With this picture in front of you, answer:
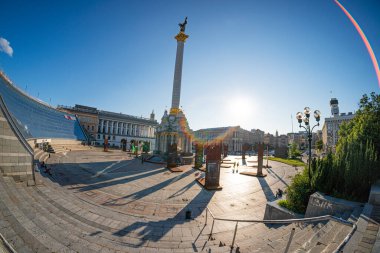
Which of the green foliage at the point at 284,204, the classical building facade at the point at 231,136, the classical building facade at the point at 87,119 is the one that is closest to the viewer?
the green foliage at the point at 284,204

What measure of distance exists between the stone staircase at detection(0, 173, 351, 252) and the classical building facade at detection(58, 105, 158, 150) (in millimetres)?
58780

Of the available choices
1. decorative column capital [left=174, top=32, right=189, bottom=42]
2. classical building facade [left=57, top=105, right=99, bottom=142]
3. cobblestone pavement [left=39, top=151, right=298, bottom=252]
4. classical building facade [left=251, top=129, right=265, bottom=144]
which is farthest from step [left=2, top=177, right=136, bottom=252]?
classical building facade [left=251, top=129, right=265, bottom=144]

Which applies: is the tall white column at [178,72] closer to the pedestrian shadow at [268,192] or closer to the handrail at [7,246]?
the pedestrian shadow at [268,192]

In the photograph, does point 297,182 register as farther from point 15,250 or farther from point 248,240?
point 15,250

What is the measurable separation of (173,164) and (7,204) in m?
17.3

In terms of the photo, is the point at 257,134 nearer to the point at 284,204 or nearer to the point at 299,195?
the point at 299,195

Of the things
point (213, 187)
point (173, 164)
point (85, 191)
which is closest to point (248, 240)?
point (213, 187)

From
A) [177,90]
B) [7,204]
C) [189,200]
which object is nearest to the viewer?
[7,204]

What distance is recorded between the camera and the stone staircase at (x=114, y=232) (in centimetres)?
519

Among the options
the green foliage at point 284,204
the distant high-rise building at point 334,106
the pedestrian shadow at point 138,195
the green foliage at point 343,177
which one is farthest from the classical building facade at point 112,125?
the distant high-rise building at point 334,106

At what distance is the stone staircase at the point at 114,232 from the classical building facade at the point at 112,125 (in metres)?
58.8

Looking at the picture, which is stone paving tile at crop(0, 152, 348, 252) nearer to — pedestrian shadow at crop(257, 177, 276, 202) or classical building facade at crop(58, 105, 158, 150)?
pedestrian shadow at crop(257, 177, 276, 202)

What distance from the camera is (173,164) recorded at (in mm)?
22938

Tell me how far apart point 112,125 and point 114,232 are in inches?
3227
